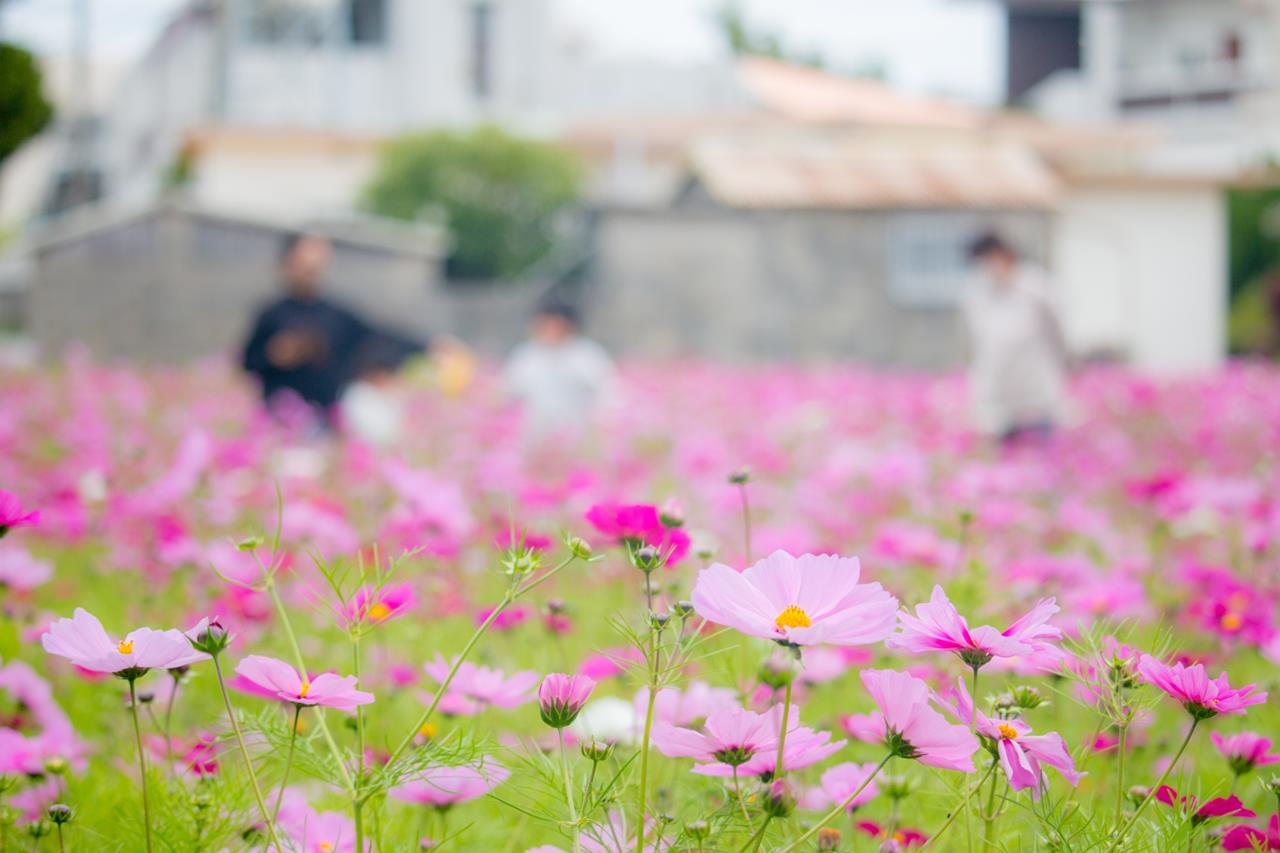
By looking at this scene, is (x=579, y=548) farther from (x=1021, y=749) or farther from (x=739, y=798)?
(x=1021, y=749)

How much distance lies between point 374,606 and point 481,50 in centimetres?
2140

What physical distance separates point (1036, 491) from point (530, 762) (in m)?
3.88

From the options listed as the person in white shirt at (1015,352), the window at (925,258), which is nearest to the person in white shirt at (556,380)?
the person in white shirt at (1015,352)

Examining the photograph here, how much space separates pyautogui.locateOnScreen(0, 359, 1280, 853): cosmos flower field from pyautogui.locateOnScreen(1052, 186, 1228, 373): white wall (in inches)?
590

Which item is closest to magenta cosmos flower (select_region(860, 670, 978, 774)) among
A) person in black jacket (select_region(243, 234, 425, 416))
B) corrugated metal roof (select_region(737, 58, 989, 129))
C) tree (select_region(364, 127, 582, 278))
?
person in black jacket (select_region(243, 234, 425, 416))

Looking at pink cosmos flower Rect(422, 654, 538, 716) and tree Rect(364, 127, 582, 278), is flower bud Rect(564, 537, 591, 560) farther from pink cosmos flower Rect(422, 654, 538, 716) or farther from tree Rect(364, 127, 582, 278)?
tree Rect(364, 127, 582, 278)

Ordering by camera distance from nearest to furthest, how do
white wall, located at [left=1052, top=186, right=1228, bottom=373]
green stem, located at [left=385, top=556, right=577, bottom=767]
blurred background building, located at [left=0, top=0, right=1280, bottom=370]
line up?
green stem, located at [left=385, top=556, right=577, bottom=767] < blurred background building, located at [left=0, top=0, right=1280, bottom=370] < white wall, located at [left=1052, top=186, right=1228, bottom=373]

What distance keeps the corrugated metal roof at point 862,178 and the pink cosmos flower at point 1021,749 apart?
15.2 meters

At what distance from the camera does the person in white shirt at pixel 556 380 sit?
23.1ft

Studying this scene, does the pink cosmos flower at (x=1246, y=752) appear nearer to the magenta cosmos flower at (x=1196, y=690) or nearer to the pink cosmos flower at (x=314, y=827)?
the magenta cosmos flower at (x=1196, y=690)

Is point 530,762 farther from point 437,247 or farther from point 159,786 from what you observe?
point 437,247

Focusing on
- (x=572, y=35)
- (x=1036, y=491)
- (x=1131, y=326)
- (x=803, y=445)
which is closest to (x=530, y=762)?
(x=1036, y=491)

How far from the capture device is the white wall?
20562 millimetres

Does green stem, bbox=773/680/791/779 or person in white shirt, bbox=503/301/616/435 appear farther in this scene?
person in white shirt, bbox=503/301/616/435
